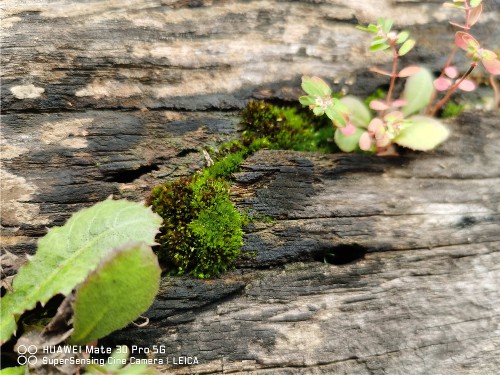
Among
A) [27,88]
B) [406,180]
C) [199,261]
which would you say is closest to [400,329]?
[406,180]

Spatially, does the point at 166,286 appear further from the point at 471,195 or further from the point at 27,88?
the point at 471,195

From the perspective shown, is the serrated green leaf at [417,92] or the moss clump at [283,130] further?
the serrated green leaf at [417,92]

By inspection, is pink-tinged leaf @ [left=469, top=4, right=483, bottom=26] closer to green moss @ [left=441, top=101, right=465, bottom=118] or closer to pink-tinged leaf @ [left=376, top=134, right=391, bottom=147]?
green moss @ [left=441, top=101, right=465, bottom=118]

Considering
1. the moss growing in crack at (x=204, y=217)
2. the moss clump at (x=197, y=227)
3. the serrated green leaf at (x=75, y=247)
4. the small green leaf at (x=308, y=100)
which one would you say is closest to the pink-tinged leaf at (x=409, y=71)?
the small green leaf at (x=308, y=100)

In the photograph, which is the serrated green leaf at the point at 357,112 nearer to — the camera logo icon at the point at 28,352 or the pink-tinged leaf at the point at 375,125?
the pink-tinged leaf at the point at 375,125

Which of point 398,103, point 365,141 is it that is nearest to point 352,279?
point 365,141

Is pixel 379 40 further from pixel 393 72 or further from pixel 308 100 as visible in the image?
pixel 308 100

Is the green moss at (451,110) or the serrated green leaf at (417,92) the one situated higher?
the serrated green leaf at (417,92)
